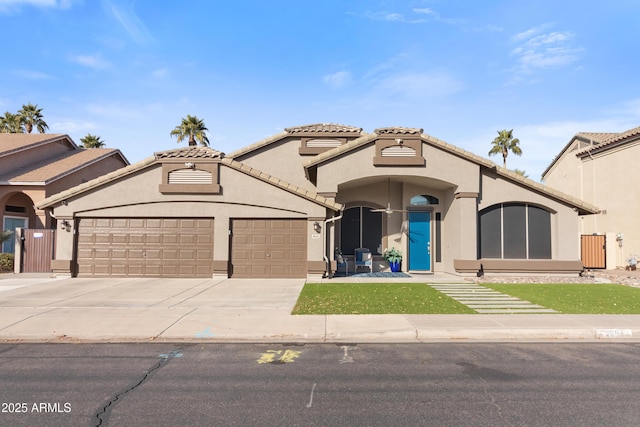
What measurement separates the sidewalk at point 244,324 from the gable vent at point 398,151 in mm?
7789

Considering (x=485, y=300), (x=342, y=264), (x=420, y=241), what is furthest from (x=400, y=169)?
(x=485, y=300)

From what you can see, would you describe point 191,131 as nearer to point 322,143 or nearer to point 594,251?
point 322,143

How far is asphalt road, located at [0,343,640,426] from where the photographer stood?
429 cm

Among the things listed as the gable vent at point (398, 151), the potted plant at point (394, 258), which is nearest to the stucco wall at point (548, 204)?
the gable vent at point (398, 151)

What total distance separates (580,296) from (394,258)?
725cm

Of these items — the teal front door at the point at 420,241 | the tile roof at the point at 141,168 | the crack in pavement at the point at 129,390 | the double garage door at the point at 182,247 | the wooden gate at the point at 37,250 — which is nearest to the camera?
the crack in pavement at the point at 129,390

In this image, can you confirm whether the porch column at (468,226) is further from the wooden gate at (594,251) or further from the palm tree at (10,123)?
the palm tree at (10,123)

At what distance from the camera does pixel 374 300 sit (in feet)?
35.2

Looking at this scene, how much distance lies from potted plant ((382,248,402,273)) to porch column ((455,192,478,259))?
8.81ft

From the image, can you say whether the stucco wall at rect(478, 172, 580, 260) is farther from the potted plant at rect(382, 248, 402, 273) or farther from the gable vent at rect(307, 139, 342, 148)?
the gable vent at rect(307, 139, 342, 148)

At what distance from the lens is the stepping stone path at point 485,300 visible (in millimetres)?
9625

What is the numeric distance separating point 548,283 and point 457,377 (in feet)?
37.2

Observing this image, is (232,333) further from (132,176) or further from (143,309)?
(132,176)

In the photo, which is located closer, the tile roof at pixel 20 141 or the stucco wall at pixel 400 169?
the stucco wall at pixel 400 169
